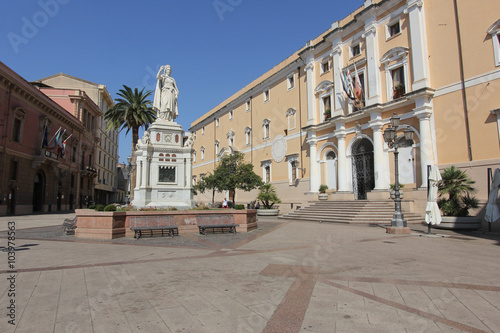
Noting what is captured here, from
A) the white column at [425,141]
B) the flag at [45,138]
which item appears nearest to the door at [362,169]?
the white column at [425,141]

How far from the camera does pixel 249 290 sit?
488cm

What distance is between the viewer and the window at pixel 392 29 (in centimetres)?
2185

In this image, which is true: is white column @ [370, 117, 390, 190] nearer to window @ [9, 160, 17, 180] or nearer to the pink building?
the pink building

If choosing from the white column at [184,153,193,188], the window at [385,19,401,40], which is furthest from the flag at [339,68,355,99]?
the white column at [184,153,193,188]

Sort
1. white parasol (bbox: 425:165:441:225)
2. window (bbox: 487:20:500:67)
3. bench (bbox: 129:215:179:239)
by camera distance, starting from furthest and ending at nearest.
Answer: window (bbox: 487:20:500:67) → white parasol (bbox: 425:165:441:225) → bench (bbox: 129:215:179:239)

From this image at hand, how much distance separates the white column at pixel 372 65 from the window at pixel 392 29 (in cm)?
91

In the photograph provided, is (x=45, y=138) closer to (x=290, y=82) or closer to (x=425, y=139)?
(x=290, y=82)

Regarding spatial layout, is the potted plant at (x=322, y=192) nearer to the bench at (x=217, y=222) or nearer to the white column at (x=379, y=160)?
the white column at (x=379, y=160)

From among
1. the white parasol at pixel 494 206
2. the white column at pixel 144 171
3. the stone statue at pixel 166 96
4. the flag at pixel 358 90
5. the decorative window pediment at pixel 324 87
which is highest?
the decorative window pediment at pixel 324 87

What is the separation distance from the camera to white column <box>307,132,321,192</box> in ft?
89.9

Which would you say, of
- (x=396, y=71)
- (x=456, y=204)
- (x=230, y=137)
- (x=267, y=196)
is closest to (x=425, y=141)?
(x=456, y=204)

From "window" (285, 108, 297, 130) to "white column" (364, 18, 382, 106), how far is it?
893cm

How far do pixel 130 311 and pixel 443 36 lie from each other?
22710mm

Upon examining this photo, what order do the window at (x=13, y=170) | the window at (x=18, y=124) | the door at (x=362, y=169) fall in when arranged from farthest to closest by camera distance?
the window at (x=18, y=124)
the window at (x=13, y=170)
the door at (x=362, y=169)
